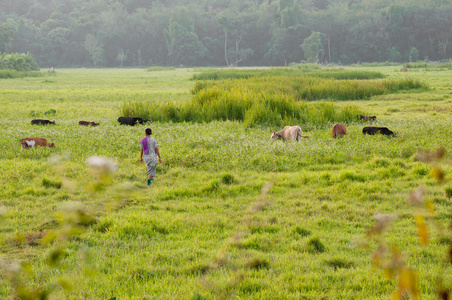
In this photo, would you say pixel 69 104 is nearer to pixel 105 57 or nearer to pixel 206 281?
pixel 206 281

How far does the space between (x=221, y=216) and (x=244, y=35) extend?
121918 millimetres

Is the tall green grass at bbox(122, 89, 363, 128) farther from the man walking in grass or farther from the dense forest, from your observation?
the dense forest

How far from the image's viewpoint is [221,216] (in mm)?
7266

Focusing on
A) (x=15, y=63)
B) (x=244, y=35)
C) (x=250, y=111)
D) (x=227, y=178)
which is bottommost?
(x=227, y=178)

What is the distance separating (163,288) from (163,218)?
246 cm

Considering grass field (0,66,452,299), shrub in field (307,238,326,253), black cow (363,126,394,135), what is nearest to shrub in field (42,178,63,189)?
grass field (0,66,452,299)

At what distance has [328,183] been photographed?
362 inches

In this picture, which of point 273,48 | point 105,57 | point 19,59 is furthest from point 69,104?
point 105,57

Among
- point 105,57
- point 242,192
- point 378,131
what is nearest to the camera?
point 242,192

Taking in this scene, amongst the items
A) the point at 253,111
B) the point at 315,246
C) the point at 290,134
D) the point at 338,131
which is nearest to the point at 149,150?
the point at 315,246

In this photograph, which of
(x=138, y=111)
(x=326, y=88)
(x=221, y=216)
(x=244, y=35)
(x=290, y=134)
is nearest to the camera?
(x=221, y=216)

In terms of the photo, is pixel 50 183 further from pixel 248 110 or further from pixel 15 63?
pixel 15 63

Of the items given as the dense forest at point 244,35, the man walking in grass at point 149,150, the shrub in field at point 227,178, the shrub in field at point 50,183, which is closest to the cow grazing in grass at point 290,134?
the shrub in field at point 227,178

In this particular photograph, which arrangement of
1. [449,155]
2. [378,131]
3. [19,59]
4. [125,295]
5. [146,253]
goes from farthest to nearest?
[19,59], [378,131], [449,155], [146,253], [125,295]
